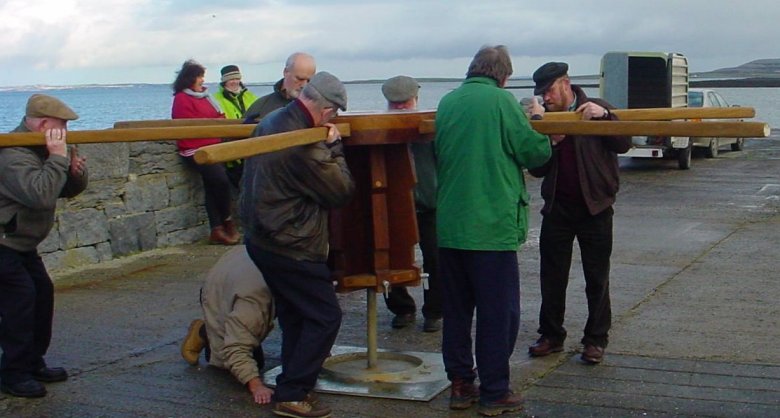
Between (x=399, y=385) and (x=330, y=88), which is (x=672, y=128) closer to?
(x=330, y=88)

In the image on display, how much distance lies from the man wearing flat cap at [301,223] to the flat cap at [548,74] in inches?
56.5

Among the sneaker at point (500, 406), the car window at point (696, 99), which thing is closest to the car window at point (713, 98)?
the car window at point (696, 99)

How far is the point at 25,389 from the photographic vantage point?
5895 millimetres

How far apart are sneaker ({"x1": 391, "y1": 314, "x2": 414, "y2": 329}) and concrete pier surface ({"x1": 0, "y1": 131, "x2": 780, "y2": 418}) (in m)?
0.06

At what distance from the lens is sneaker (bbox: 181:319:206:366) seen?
6.51m

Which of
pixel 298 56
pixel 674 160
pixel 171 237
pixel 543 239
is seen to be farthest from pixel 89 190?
pixel 674 160

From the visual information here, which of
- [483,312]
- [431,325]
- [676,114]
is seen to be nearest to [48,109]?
[483,312]

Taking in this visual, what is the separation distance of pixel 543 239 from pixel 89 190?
4.78 m

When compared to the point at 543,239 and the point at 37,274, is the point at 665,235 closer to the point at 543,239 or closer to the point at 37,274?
the point at 543,239

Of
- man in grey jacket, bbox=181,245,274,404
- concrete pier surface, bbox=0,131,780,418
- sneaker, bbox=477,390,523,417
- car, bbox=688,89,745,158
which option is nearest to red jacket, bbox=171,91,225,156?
concrete pier surface, bbox=0,131,780,418

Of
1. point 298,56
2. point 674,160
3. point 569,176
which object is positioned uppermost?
point 298,56

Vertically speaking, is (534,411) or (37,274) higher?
(37,274)

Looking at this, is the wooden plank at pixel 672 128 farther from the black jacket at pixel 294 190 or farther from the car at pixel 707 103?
the car at pixel 707 103

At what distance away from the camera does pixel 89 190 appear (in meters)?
9.80
